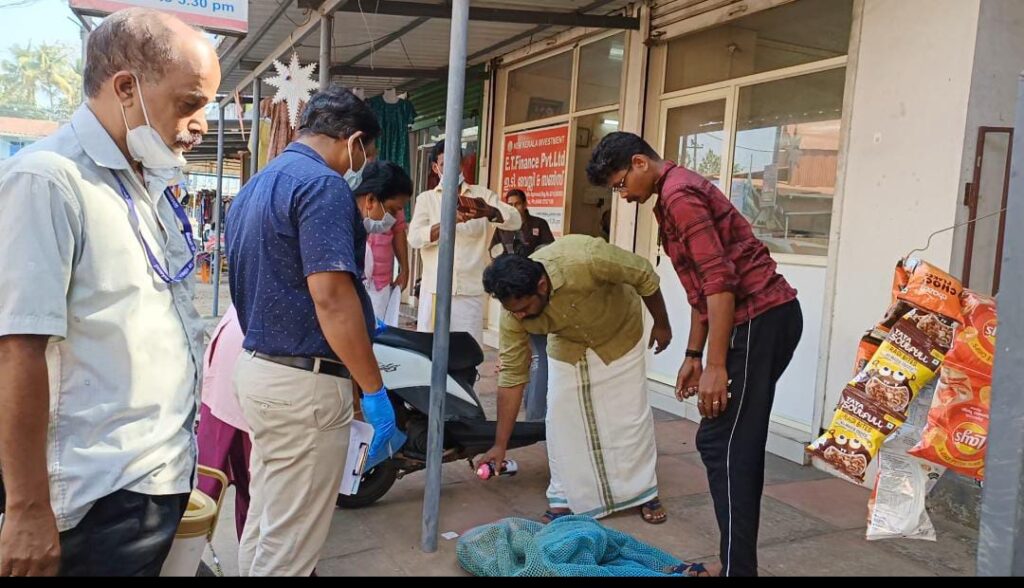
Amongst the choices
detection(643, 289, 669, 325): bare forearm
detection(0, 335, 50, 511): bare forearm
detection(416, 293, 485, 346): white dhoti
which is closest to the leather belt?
detection(0, 335, 50, 511): bare forearm

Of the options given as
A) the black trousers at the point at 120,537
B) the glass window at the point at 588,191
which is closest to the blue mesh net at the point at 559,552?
the black trousers at the point at 120,537

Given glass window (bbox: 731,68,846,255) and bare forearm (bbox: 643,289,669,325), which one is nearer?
bare forearm (bbox: 643,289,669,325)

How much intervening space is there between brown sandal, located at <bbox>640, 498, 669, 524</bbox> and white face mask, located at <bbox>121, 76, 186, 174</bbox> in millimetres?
2759

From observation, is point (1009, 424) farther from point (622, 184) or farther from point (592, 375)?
point (592, 375)

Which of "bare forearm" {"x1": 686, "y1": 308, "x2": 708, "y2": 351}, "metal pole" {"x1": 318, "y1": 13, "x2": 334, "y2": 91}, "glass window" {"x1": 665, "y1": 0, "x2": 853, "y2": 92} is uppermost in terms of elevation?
"glass window" {"x1": 665, "y1": 0, "x2": 853, "y2": 92}

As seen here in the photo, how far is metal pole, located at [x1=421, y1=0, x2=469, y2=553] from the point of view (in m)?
3.05

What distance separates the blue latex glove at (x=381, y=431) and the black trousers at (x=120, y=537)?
166 centimetres

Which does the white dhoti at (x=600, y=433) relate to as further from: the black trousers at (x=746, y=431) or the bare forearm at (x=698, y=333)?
the black trousers at (x=746, y=431)

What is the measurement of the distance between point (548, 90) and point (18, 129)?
1542cm

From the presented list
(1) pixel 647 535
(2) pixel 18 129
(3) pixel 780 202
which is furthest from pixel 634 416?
(2) pixel 18 129

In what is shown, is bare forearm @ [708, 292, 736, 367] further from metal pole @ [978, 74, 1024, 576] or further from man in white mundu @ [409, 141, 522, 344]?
man in white mundu @ [409, 141, 522, 344]

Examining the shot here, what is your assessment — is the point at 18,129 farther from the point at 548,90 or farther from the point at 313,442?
the point at 313,442

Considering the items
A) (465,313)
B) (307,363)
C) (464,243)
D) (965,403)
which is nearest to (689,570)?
(965,403)

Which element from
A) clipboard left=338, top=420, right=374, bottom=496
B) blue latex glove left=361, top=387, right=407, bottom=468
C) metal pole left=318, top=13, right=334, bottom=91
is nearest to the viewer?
clipboard left=338, top=420, right=374, bottom=496
